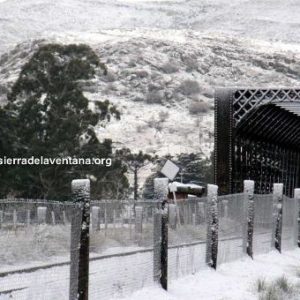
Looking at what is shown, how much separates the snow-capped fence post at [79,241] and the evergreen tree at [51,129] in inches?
1136

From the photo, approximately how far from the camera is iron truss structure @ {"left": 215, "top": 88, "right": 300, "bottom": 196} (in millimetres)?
29500

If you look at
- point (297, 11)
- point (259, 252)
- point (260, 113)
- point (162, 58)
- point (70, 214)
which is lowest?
point (259, 252)

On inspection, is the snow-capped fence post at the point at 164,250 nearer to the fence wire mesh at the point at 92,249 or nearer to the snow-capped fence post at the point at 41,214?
the fence wire mesh at the point at 92,249

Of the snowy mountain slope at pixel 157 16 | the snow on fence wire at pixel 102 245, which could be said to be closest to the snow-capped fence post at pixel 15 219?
the snow on fence wire at pixel 102 245

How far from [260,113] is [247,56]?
88.5 m

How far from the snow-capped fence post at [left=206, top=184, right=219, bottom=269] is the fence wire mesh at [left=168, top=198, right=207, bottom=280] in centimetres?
13

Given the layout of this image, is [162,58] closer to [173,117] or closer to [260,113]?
[173,117]

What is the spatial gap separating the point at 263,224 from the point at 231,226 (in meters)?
2.10

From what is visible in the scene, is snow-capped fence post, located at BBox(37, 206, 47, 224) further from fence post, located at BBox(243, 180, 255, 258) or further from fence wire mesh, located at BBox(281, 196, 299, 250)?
fence wire mesh, located at BBox(281, 196, 299, 250)

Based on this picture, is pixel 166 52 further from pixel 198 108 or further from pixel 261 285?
pixel 261 285

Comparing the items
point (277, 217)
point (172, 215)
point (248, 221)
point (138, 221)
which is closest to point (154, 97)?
point (277, 217)

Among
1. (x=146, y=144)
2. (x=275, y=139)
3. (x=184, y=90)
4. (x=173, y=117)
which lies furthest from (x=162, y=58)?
(x=275, y=139)

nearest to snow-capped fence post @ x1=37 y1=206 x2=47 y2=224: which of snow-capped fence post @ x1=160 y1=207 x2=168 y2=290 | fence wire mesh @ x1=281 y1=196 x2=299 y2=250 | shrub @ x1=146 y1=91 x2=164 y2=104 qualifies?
snow-capped fence post @ x1=160 y1=207 x2=168 y2=290

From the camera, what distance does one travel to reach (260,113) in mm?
31000
